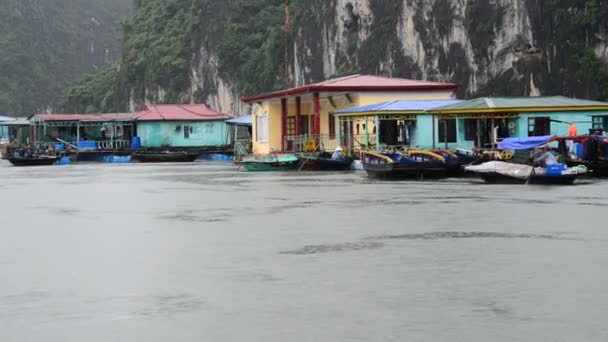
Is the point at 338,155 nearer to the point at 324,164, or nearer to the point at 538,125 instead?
the point at 324,164

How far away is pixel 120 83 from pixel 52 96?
3731 cm

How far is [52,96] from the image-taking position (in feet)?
438

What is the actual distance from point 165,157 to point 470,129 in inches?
965

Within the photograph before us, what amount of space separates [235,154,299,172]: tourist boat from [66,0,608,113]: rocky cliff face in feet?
44.4

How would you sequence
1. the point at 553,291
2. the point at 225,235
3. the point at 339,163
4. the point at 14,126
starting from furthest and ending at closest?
the point at 14,126, the point at 339,163, the point at 225,235, the point at 553,291

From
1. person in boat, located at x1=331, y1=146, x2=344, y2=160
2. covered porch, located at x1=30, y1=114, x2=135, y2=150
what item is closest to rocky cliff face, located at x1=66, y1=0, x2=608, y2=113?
person in boat, located at x1=331, y1=146, x2=344, y2=160

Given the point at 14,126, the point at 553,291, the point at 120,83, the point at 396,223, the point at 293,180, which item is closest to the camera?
the point at 553,291

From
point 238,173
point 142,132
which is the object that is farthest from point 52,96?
point 238,173

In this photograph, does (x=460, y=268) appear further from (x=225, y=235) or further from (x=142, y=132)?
(x=142, y=132)

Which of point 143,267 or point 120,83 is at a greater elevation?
point 120,83

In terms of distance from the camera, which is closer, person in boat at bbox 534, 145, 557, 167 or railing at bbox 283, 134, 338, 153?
person in boat at bbox 534, 145, 557, 167

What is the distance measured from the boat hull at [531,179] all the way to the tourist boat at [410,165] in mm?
2216

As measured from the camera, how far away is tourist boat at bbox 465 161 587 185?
27.7 metres

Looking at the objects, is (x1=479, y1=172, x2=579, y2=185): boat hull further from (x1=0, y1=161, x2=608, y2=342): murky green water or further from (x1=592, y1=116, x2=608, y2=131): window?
(x1=592, y1=116, x2=608, y2=131): window
